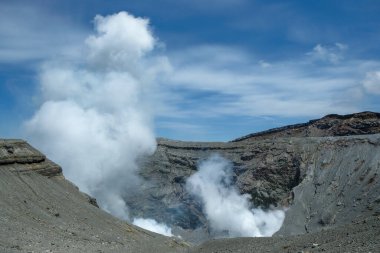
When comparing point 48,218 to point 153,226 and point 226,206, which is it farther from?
point 153,226

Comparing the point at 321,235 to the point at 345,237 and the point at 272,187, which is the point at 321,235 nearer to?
the point at 345,237

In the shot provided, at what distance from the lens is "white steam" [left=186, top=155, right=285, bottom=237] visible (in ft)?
203

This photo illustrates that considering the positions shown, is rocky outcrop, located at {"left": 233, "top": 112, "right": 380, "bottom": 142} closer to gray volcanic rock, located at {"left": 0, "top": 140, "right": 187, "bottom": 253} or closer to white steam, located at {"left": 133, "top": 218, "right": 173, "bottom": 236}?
white steam, located at {"left": 133, "top": 218, "right": 173, "bottom": 236}

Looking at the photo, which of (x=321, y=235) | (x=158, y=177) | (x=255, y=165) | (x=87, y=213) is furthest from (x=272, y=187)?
(x=321, y=235)

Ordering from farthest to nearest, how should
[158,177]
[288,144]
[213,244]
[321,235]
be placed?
[158,177]
[288,144]
[213,244]
[321,235]

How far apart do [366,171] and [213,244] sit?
24.7 meters

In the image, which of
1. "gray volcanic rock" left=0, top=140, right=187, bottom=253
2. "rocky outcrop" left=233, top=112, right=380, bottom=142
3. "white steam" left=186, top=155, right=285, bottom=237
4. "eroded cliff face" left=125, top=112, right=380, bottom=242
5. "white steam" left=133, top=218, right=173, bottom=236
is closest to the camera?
"gray volcanic rock" left=0, top=140, right=187, bottom=253

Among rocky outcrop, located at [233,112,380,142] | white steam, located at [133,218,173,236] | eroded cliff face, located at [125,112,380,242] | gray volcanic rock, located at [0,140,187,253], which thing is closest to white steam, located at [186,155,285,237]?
eroded cliff face, located at [125,112,380,242]

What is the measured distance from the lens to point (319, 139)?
68062 mm

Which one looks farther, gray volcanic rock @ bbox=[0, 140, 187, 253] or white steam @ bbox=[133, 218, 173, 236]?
white steam @ bbox=[133, 218, 173, 236]

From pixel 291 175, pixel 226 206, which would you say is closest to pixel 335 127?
pixel 291 175

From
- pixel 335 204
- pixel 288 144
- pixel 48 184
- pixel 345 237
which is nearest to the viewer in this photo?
pixel 345 237

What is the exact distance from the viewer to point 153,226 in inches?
2840

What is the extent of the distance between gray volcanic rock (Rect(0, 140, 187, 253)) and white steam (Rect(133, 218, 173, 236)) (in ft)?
72.3
